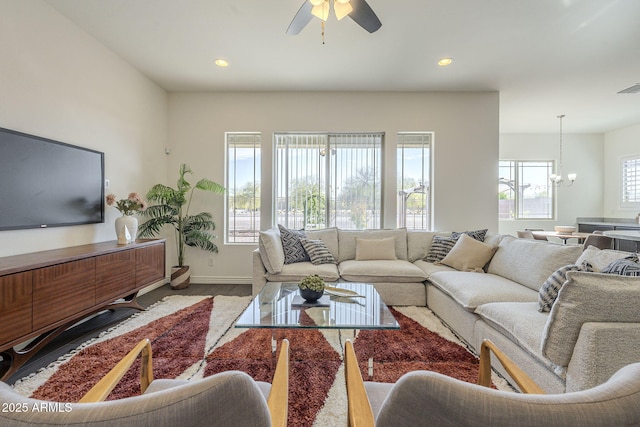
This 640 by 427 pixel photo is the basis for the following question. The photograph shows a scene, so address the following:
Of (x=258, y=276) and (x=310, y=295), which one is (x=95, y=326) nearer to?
(x=258, y=276)

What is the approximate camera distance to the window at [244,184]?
14.2ft

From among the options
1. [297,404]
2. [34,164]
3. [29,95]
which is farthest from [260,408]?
[29,95]

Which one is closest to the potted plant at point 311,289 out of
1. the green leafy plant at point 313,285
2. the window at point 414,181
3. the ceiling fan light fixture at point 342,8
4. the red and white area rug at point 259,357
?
the green leafy plant at point 313,285

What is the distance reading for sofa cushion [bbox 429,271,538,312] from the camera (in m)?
2.16

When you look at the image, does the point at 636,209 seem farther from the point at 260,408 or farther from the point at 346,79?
the point at 260,408

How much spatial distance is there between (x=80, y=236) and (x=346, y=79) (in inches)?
143

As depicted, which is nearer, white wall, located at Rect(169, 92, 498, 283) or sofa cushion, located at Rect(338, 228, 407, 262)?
sofa cushion, located at Rect(338, 228, 407, 262)

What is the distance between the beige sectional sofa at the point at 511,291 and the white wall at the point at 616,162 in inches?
211

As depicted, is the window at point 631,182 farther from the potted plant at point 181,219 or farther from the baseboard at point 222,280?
the potted plant at point 181,219

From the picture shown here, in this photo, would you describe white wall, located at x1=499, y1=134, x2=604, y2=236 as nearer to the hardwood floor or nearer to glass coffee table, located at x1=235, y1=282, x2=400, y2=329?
glass coffee table, located at x1=235, y1=282, x2=400, y2=329

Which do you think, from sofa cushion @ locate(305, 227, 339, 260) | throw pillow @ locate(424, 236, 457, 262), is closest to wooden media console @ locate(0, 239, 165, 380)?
sofa cushion @ locate(305, 227, 339, 260)

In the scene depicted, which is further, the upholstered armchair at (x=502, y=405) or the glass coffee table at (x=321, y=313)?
the glass coffee table at (x=321, y=313)

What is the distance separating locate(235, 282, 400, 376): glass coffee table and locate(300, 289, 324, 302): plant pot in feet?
0.29

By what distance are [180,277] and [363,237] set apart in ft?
8.57
